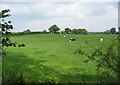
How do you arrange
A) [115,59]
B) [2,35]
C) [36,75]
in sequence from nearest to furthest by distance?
[115,59] → [2,35] → [36,75]

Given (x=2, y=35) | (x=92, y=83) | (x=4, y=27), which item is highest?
(x=4, y=27)

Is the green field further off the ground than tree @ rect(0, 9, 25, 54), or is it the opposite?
tree @ rect(0, 9, 25, 54)

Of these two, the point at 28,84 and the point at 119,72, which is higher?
the point at 119,72

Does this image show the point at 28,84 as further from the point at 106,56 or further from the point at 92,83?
the point at 106,56

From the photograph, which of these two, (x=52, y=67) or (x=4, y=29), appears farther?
(x=52, y=67)

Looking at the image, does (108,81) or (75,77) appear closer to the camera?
(108,81)

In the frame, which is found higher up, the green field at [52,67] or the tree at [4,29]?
the tree at [4,29]

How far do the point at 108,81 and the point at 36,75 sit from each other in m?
3.95

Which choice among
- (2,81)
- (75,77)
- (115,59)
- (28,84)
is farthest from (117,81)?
(2,81)

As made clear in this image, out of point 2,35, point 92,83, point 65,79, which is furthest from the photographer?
point 65,79

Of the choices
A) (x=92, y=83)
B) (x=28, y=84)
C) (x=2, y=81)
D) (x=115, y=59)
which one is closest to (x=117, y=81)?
(x=115, y=59)

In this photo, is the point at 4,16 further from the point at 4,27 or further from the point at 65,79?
the point at 65,79

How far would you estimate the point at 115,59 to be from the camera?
15.9 ft

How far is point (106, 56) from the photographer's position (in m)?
4.88
